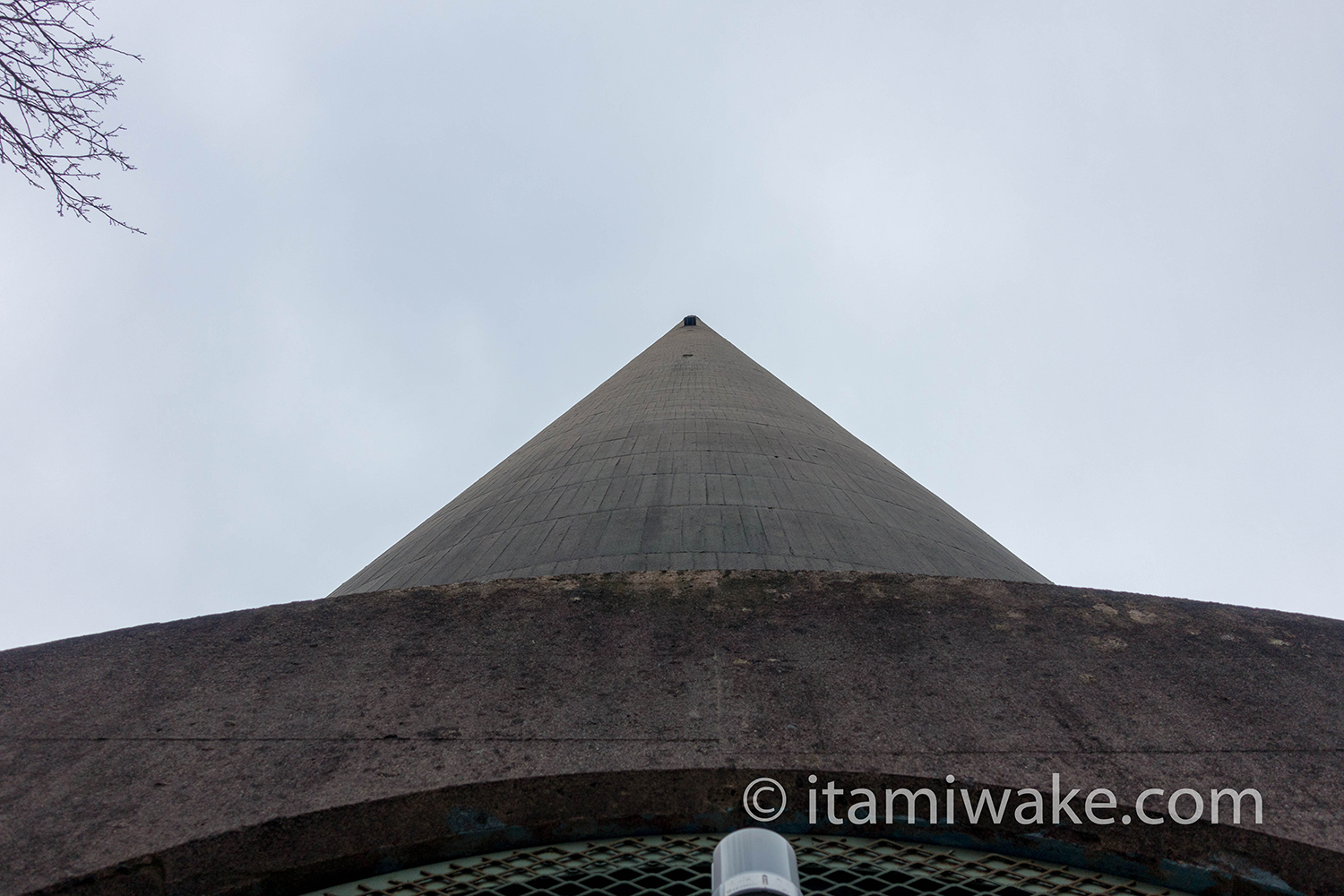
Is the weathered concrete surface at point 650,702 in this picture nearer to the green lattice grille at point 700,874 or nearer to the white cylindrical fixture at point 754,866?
the green lattice grille at point 700,874

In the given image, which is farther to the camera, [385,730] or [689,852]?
[385,730]

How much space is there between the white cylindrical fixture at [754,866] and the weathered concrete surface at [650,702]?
1.83 metres

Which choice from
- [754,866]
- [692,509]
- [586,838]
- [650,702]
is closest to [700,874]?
[586,838]

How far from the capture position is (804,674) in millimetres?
4617

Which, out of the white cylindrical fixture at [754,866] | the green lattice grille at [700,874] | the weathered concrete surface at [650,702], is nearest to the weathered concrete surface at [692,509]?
the weathered concrete surface at [650,702]

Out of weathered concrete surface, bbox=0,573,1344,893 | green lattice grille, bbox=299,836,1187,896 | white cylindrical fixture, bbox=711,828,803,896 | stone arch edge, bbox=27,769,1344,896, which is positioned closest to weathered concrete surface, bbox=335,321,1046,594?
weathered concrete surface, bbox=0,573,1344,893

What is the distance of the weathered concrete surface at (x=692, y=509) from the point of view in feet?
26.0

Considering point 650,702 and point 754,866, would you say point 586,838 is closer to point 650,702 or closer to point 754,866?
point 650,702

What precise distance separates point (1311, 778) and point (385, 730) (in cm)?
411

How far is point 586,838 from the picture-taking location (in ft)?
13.0

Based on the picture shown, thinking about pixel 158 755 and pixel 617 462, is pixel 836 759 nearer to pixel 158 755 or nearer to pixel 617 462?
pixel 158 755

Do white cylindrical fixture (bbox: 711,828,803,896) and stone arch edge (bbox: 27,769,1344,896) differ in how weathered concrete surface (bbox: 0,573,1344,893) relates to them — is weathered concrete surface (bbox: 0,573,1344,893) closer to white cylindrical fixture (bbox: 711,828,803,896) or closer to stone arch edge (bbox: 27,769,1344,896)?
stone arch edge (bbox: 27,769,1344,896)

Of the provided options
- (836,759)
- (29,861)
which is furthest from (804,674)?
(29,861)

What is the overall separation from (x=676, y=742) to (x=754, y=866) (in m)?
2.06
